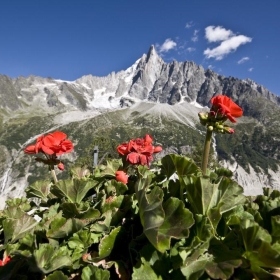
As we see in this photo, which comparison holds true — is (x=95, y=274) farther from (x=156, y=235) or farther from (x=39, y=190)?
(x=39, y=190)

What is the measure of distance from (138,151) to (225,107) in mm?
904

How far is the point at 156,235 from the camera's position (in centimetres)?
150

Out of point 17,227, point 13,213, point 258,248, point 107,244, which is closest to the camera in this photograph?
point 258,248

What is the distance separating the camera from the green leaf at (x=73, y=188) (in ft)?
8.01

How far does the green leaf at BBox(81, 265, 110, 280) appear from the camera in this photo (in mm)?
1586

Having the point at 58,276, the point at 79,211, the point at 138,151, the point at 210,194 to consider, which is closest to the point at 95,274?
the point at 58,276

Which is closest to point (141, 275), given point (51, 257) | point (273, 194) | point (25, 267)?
point (51, 257)

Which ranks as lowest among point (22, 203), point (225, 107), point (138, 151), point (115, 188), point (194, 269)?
point (22, 203)

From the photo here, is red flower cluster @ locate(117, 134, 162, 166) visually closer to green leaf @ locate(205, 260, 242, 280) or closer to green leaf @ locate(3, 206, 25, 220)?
green leaf @ locate(3, 206, 25, 220)

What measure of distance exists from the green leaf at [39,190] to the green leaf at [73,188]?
544 mm

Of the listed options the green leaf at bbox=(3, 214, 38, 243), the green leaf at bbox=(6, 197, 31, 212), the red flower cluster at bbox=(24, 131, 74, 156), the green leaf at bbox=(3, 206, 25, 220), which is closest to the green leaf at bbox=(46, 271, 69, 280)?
the green leaf at bbox=(3, 214, 38, 243)

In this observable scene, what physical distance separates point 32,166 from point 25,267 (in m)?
197

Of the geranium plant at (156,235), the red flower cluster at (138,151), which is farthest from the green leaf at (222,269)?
the red flower cluster at (138,151)

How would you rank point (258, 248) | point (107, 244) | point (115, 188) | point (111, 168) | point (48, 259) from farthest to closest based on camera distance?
point (111, 168)
point (115, 188)
point (107, 244)
point (48, 259)
point (258, 248)
